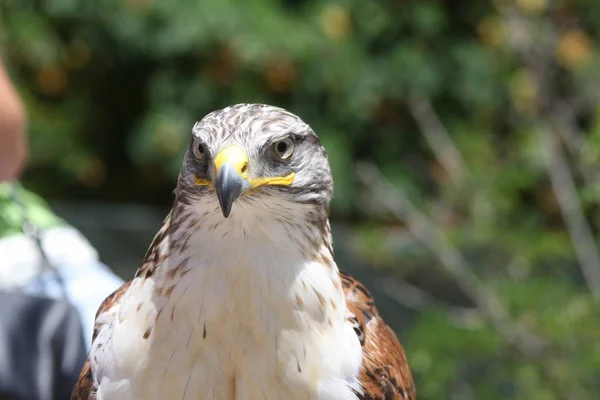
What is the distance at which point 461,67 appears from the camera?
5160 millimetres

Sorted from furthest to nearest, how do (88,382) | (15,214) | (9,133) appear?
1. (15,214)
2. (9,133)
3. (88,382)

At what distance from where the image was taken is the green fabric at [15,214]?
1987 millimetres

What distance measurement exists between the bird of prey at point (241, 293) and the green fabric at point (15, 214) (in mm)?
667

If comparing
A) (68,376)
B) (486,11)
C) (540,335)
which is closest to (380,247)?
(540,335)

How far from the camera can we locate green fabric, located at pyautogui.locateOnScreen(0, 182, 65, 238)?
1.99 meters

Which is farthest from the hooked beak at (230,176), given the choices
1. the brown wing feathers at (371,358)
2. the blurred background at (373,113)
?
the blurred background at (373,113)

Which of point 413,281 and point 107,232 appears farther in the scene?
point 107,232

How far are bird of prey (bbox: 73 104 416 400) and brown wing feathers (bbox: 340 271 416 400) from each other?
51mm

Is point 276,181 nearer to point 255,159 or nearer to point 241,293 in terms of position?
point 255,159

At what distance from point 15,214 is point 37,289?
22 centimetres

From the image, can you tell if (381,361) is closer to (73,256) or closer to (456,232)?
(73,256)

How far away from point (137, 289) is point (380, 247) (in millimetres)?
2123

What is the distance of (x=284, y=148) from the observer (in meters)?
1.41

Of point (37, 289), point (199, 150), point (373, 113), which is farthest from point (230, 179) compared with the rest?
point (373, 113)
